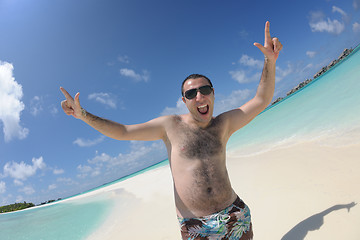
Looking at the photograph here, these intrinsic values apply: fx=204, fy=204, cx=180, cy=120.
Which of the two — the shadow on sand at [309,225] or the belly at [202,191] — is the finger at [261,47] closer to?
the belly at [202,191]

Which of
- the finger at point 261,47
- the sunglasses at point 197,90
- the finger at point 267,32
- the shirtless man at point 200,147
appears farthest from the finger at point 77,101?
the finger at point 267,32

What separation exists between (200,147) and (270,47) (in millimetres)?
1318

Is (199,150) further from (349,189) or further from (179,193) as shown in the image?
(349,189)

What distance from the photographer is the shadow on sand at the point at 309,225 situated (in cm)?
238

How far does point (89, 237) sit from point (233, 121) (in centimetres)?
512

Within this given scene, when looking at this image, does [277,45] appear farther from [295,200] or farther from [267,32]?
[295,200]

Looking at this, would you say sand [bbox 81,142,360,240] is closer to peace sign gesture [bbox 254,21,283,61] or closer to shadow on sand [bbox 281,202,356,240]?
shadow on sand [bbox 281,202,356,240]

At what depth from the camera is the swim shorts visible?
168 cm

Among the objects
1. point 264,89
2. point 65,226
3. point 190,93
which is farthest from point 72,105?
point 65,226

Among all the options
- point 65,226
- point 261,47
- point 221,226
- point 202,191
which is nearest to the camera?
point 221,226

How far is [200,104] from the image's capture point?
6.40 feet

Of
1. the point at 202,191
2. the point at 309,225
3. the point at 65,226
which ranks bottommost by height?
the point at 309,225

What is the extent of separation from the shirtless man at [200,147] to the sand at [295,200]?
1.16 m

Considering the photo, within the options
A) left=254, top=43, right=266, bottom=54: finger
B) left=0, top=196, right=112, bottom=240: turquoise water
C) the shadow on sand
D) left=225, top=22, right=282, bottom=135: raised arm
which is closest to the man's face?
left=225, top=22, right=282, bottom=135: raised arm
